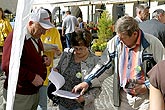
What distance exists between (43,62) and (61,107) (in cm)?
→ 55

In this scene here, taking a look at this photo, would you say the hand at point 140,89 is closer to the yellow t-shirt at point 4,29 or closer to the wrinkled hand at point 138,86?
the wrinkled hand at point 138,86

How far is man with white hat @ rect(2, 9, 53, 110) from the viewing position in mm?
3439

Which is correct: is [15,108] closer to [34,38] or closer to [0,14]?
[34,38]

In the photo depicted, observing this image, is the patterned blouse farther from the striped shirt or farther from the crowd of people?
the striped shirt

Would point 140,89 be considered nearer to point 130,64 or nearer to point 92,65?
point 130,64

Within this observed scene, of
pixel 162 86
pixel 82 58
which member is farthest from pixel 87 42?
pixel 162 86

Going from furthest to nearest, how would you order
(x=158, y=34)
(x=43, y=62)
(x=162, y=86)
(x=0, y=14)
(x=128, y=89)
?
(x=0, y=14), (x=158, y=34), (x=43, y=62), (x=128, y=89), (x=162, y=86)

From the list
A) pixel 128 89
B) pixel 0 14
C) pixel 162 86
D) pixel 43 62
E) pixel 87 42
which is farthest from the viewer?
pixel 0 14

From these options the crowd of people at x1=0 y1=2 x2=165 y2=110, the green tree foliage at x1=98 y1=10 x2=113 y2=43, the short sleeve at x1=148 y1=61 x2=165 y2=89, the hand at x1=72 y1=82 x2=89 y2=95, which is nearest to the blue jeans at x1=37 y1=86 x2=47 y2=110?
the crowd of people at x1=0 y1=2 x2=165 y2=110

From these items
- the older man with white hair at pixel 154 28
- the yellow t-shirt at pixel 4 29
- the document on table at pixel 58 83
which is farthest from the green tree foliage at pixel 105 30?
the document on table at pixel 58 83

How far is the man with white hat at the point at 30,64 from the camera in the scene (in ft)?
11.3

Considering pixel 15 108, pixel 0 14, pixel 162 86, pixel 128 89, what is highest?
pixel 0 14

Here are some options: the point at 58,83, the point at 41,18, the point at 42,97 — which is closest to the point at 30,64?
the point at 58,83

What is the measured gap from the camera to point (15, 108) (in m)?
3.58
